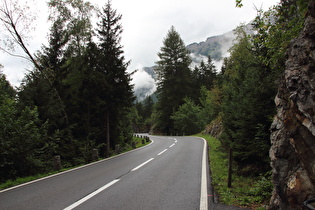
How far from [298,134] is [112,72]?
15.8 metres

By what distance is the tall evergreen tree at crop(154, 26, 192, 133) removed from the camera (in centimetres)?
4338

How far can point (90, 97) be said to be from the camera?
17375mm

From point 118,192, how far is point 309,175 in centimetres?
444

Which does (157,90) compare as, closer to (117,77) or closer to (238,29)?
(238,29)

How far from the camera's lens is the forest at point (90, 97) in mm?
7566

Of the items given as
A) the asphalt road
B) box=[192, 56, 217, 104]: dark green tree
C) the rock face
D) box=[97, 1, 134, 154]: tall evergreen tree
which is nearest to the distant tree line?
the rock face

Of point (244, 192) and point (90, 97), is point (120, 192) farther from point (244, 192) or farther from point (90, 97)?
point (90, 97)

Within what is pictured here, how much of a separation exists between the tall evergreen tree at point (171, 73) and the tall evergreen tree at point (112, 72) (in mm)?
24845

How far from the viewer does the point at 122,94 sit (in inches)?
703

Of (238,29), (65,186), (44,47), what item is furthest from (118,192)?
(238,29)

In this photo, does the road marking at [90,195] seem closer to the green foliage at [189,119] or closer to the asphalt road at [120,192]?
the asphalt road at [120,192]

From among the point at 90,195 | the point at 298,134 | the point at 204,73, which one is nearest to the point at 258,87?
the point at 298,134

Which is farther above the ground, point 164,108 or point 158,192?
point 164,108

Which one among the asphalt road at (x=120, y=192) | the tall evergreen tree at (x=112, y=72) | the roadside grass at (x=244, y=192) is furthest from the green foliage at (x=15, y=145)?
the roadside grass at (x=244, y=192)
